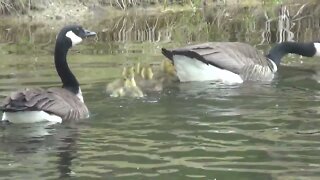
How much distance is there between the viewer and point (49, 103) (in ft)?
37.0

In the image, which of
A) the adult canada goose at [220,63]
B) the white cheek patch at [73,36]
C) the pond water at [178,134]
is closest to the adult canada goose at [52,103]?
the white cheek patch at [73,36]

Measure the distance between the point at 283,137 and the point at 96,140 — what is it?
2330 mm

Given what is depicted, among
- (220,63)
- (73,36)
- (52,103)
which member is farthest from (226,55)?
(52,103)

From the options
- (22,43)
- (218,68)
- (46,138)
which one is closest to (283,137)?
(46,138)

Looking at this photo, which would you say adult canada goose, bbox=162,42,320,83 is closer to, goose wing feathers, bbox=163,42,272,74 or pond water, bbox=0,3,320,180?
goose wing feathers, bbox=163,42,272,74

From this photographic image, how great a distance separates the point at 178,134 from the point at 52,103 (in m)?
2.00

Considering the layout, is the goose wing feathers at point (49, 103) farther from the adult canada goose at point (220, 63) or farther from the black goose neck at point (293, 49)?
the black goose neck at point (293, 49)

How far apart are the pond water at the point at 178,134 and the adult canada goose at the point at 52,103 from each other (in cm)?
15

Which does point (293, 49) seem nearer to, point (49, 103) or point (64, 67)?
point (64, 67)

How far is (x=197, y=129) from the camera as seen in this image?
35.1 feet

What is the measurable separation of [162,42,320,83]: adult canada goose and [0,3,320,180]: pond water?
0.97ft

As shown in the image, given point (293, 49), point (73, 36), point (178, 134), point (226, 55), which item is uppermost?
point (73, 36)

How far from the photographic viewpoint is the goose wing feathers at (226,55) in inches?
582

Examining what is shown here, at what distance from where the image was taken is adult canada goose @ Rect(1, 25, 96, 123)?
10898 mm
